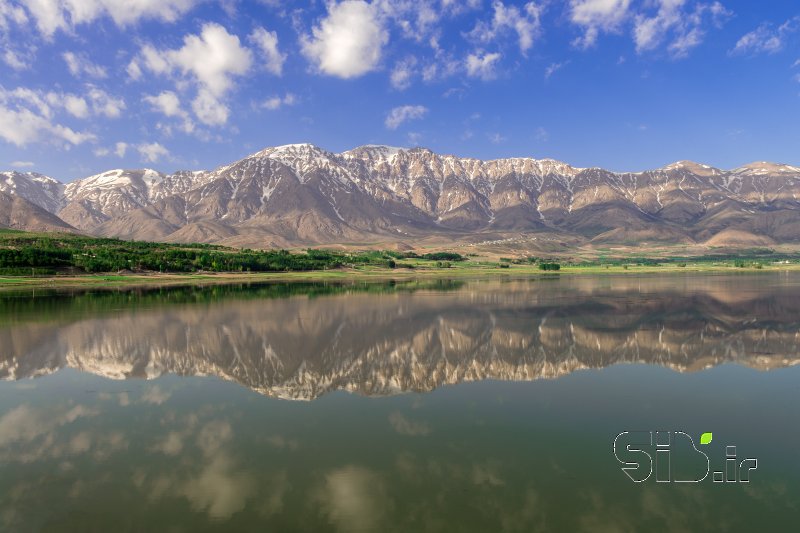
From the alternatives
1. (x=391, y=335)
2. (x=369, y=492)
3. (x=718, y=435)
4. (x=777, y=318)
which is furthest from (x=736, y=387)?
Answer: (x=777, y=318)

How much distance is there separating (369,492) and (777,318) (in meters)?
53.9

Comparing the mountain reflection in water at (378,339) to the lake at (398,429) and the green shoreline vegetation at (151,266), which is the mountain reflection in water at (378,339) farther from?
the green shoreline vegetation at (151,266)

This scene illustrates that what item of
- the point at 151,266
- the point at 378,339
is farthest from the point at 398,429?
the point at 151,266

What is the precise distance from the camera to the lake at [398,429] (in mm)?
13266

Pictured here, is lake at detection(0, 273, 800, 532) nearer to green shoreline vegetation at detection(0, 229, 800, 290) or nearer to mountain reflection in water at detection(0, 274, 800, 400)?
mountain reflection in water at detection(0, 274, 800, 400)

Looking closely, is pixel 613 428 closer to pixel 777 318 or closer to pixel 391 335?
pixel 391 335

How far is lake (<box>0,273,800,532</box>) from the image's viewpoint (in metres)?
13.3

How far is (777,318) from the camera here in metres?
50.9

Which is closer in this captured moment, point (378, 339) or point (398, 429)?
point (398, 429)

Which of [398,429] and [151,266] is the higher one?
[151,266]

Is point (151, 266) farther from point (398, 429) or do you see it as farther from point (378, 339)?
point (398, 429)

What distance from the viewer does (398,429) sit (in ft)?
64.9

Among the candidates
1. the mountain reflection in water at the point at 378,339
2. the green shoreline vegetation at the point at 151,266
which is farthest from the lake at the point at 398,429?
the green shoreline vegetation at the point at 151,266

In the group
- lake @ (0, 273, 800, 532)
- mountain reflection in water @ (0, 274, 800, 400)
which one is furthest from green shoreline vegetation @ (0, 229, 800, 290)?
lake @ (0, 273, 800, 532)
